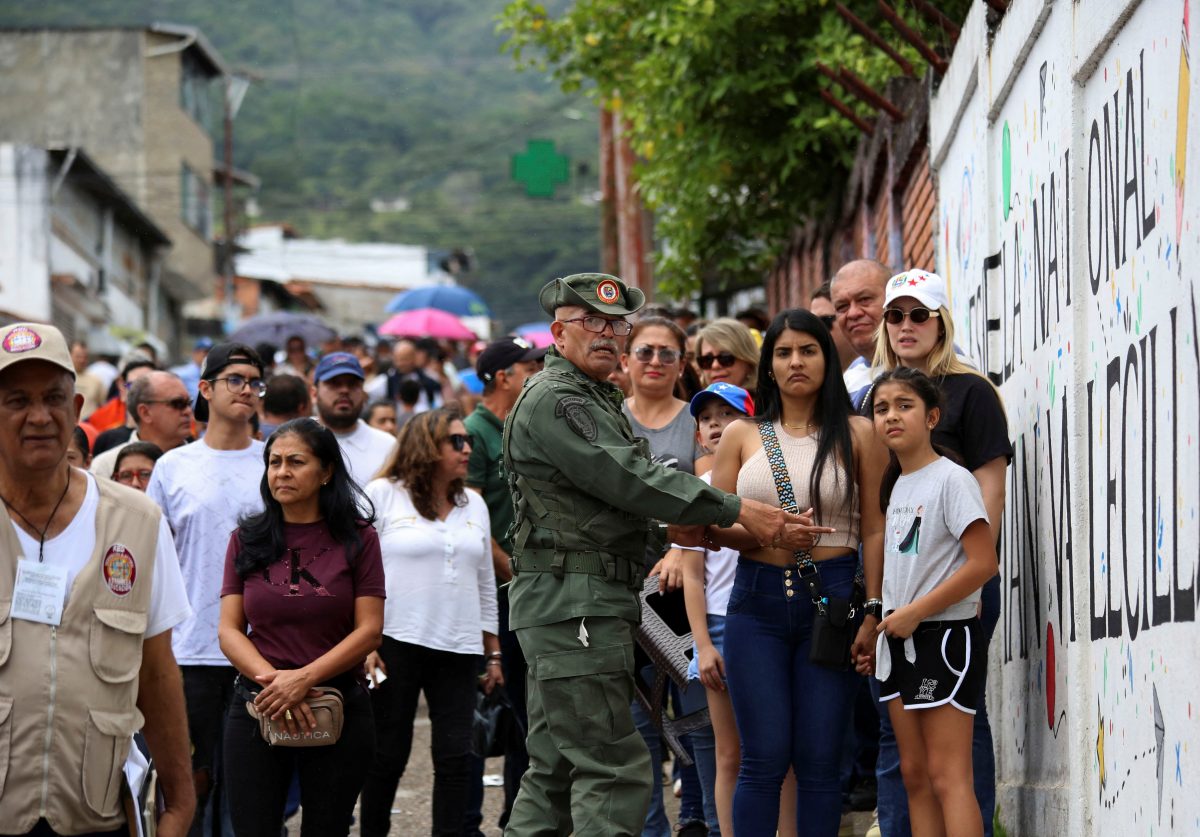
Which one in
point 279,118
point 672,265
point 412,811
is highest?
point 279,118

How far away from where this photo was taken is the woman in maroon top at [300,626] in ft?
20.4

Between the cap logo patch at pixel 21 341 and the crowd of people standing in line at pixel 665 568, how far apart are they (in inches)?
9.7

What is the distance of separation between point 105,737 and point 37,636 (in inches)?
11.1

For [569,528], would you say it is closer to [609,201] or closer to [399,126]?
[609,201]

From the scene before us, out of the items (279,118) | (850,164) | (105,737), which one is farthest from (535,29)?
(279,118)

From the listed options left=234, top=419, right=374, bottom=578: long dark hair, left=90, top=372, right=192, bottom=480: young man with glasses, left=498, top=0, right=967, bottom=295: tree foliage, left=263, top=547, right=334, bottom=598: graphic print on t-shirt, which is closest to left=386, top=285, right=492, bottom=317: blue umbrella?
left=498, top=0, right=967, bottom=295: tree foliage

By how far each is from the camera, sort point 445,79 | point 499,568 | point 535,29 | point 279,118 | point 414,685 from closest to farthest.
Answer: point 414,685 → point 499,568 → point 535,29 → point 279,118 → point 445,79

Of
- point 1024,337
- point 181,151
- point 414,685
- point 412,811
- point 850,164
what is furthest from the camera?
point 181,151

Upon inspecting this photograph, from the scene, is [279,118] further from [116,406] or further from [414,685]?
[414,685]

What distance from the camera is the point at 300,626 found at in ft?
20.7

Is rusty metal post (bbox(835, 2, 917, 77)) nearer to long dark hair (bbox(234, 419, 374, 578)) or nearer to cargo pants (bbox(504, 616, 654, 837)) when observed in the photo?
long dark hair (bbox(234, 419, 374, 578))

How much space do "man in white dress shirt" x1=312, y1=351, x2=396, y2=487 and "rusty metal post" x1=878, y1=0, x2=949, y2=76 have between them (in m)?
3.05

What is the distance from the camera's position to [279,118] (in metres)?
83.6

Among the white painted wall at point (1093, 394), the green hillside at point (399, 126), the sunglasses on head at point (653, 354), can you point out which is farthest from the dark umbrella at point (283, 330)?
the green hillside at point (399, 126)
